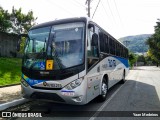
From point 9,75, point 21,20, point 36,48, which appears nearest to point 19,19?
point 21,20

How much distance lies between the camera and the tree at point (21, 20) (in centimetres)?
4144

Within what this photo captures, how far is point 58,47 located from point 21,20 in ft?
122

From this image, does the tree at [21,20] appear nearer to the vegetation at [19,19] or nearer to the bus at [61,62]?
the vegetation at [19,19]

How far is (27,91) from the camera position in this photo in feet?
22.5

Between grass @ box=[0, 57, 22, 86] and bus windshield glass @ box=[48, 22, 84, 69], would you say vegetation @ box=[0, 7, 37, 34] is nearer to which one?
grass @ box=[0, 57, 22, 86]

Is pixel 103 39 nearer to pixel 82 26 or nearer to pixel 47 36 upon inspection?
pixel 82 26

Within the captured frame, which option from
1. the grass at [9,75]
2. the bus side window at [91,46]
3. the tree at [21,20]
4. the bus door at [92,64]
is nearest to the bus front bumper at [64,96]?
the bus door at [92,64]

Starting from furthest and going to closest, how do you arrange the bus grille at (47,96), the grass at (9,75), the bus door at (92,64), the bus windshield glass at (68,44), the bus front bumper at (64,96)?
the grass at (9,75)
the bus door at (92,64)
the bus windshield glass at (68,44)
the bus grille at (47,96)
the bus front bumper at (64,96)

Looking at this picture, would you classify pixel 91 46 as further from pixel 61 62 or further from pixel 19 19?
pixel 19 19

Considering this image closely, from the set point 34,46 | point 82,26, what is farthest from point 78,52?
point 34,46

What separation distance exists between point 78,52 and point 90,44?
2.33 feet

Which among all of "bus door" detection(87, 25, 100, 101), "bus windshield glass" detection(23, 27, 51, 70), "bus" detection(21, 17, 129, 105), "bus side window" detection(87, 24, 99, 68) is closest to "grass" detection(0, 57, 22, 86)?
"bus windshield glass" detection(23, 27, 51, 70)

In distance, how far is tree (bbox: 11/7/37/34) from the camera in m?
41.4

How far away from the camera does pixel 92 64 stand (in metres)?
7.16
